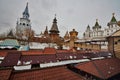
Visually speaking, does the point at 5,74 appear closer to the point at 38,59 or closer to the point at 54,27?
the point at 38,59

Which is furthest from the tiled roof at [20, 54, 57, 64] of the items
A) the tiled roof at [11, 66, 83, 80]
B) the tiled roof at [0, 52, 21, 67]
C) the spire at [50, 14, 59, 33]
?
the spire at [50, 14, 59, 33]

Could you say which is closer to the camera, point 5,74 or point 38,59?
point 5,74

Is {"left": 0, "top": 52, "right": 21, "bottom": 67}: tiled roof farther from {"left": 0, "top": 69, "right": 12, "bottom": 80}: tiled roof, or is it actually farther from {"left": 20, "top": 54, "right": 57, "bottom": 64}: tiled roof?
{"left": 0, "top": 69, "right": 12, "bottom": 80}: tiled roof

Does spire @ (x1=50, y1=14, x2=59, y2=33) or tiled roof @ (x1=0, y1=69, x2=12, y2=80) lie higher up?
spire @ (x1=50, y1=14, x2=59, y2=33)

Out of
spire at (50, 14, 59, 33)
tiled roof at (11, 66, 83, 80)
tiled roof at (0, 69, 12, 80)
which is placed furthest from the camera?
spire at (50, 14, 59, 33)

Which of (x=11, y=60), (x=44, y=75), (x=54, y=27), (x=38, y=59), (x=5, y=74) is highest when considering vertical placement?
(x=54, y=27)

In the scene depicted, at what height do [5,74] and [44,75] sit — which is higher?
[5,74]

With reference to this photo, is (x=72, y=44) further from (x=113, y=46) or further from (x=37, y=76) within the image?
(x=37, y=76)

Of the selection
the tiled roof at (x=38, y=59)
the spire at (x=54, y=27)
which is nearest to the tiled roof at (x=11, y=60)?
the tiled roof at (x=38, y=59)

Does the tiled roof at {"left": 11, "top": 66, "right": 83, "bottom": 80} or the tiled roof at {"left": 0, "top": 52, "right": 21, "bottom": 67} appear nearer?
the tiled roof at {"left": 11, "top": 66, "right": 83, "bottom": 80}

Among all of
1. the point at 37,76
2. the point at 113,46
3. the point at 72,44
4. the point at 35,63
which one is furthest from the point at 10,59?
the point at 113,46

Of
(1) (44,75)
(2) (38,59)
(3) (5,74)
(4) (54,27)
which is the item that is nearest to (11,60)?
(2) (38,59)

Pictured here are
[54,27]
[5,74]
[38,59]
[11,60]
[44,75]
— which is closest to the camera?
[5,74]

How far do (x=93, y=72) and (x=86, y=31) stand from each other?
58838 mm
